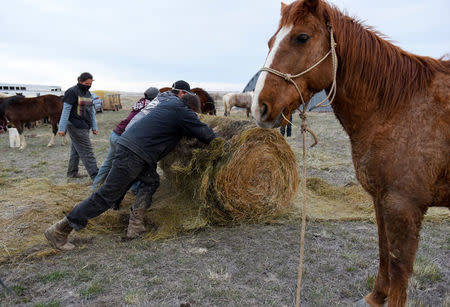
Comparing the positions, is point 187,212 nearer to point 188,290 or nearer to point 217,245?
point 217,245

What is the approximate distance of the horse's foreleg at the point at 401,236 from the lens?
1.95m

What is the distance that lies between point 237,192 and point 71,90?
4190 millimetres

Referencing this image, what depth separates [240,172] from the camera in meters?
3.96

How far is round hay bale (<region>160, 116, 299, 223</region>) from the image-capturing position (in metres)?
3.92

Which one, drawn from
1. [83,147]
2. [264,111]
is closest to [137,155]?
[264,111]

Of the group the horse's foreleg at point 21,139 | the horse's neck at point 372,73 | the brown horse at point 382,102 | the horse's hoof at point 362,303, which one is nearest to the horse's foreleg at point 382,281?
the horse's hoof at point 362,303

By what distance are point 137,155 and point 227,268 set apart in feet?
5.44

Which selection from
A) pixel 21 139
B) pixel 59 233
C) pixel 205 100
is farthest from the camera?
pixel 205 100

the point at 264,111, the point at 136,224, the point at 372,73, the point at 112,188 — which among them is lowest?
the point at 136,224

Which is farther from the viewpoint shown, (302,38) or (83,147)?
(83,147)

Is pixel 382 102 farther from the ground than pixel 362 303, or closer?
farther from the ground

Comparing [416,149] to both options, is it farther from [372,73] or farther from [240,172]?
[240,172]

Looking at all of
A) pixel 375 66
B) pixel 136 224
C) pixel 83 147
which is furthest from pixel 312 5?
pixel 83 147

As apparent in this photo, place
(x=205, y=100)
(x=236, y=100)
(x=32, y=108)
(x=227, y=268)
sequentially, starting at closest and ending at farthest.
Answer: (x=227, y=268)
(x=32, y=108)
(x=205, y=100)
(x=236, y=100)
